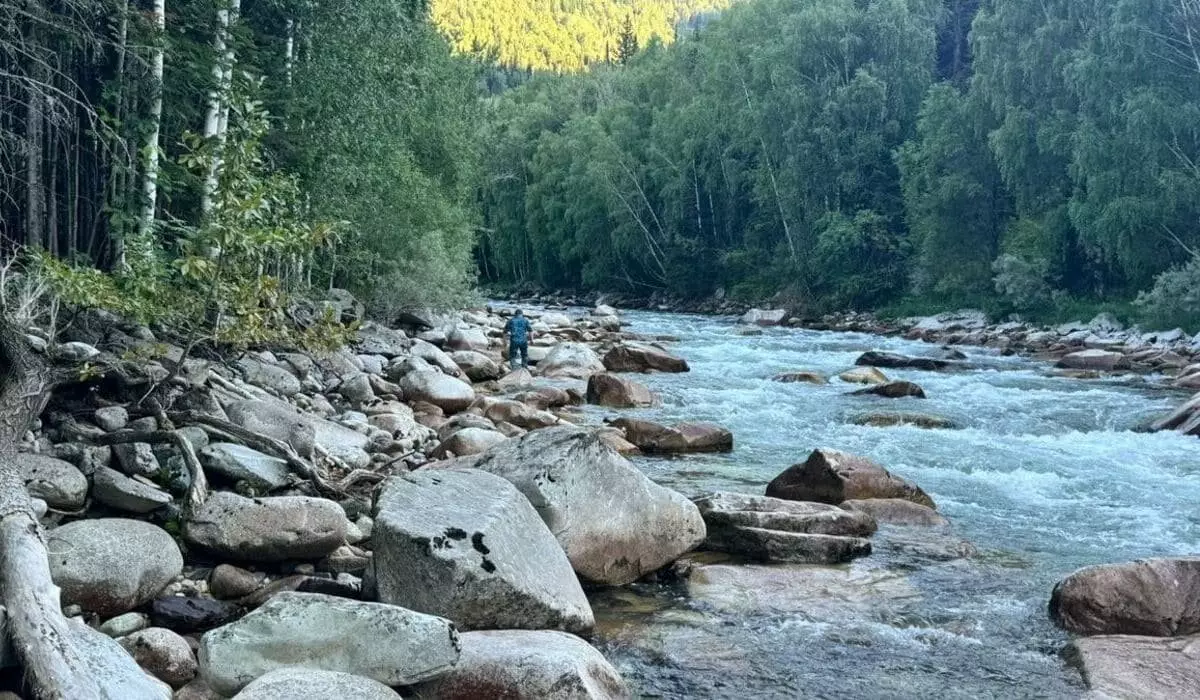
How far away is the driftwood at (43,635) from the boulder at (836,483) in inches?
222

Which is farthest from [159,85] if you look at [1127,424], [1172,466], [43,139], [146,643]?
[1127,424]

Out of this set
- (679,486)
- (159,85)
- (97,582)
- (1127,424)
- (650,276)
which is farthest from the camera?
(650,276)

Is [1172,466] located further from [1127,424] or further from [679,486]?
[679,486]

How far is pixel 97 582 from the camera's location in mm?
4586

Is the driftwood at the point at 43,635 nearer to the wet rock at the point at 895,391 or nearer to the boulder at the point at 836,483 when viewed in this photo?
the boulder at the point at 836,483

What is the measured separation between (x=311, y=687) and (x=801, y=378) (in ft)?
46.2

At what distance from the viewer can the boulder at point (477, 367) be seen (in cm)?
1664

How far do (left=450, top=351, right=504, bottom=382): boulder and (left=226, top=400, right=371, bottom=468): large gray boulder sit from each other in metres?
8.31

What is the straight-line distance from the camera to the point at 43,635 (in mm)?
3631

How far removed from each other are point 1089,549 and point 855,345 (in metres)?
18.8

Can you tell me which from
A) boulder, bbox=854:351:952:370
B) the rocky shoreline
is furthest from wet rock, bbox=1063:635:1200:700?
boulder, bbox=854:351:952:370

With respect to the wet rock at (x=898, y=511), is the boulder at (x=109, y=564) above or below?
above

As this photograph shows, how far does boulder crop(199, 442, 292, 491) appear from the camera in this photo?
6.32 m

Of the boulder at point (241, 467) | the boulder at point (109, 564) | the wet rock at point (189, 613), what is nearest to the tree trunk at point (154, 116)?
the boulder at point (241, 467)
